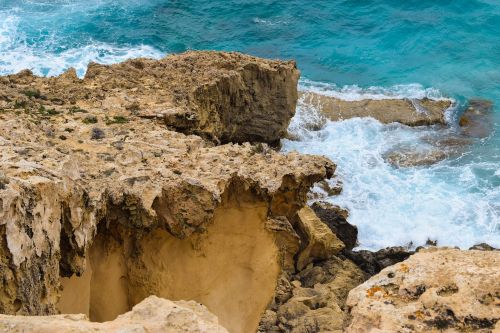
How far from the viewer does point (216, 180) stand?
8.93 meters

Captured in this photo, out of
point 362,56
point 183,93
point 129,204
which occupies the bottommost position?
point 129,204

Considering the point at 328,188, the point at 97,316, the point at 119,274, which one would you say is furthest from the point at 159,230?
the point at 328,188

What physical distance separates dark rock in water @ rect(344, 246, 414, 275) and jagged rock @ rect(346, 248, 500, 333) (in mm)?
8951

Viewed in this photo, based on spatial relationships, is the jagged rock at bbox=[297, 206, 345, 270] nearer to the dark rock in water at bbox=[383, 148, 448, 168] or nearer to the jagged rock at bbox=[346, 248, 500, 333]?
the dark rock in water at bbox=[383, 148, 448, 168]

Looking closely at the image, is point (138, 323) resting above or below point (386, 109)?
above

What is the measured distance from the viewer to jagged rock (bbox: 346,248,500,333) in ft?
14.8

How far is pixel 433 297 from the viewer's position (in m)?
4.68

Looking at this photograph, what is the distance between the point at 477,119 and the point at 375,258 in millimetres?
10316

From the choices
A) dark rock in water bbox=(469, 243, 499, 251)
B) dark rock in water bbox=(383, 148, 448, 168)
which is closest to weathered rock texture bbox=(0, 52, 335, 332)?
dark rock in water bbox=(469, 243, 499, 251)

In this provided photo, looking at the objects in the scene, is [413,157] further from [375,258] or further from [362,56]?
[362,56]

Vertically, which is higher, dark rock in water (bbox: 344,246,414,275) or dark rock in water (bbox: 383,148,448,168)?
dark rock in water (bbox: 383,148,448,168)

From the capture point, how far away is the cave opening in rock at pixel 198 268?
901 cm

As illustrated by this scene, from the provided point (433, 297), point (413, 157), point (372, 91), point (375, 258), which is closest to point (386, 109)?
point (372, 91)

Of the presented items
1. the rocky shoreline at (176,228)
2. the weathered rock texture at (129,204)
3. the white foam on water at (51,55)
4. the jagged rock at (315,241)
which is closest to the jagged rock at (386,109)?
the white foam on water at (51,55)
